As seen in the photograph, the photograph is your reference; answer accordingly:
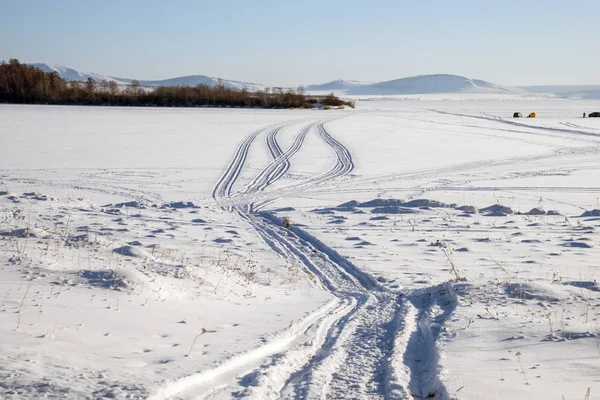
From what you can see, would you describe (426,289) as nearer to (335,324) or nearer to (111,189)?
(335,324)

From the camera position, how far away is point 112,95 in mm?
76375

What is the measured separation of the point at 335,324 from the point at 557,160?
22.1 meters

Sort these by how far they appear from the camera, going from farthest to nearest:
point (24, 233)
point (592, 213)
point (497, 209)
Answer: point (497, 209), point (592, 213), point (24, 233)

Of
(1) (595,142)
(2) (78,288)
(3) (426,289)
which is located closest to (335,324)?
(3) (426,289)

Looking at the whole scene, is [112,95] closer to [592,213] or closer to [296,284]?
[592,213]

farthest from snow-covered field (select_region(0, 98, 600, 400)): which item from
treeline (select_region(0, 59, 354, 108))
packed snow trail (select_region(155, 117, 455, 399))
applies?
treeline (select_region(0, 59, 354, 108))

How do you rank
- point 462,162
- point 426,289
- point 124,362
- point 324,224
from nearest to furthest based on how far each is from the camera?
point 124,362 → point 426,289 → point 324,224 → point 462,162

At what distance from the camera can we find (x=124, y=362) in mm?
4770

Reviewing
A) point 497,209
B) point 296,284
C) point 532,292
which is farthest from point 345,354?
point 497,209

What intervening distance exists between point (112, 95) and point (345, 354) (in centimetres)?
7614

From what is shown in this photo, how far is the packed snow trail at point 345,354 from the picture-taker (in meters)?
4.63

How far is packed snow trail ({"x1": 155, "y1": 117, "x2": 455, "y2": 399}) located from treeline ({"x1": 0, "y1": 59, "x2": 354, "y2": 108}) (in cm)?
6800

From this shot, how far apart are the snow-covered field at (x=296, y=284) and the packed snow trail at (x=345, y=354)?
2 cm

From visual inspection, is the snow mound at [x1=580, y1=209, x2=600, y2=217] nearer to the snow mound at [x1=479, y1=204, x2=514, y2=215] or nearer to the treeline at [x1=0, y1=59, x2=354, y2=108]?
the snow mound at [x1=479, y1=204, x2=514, y2=215]
